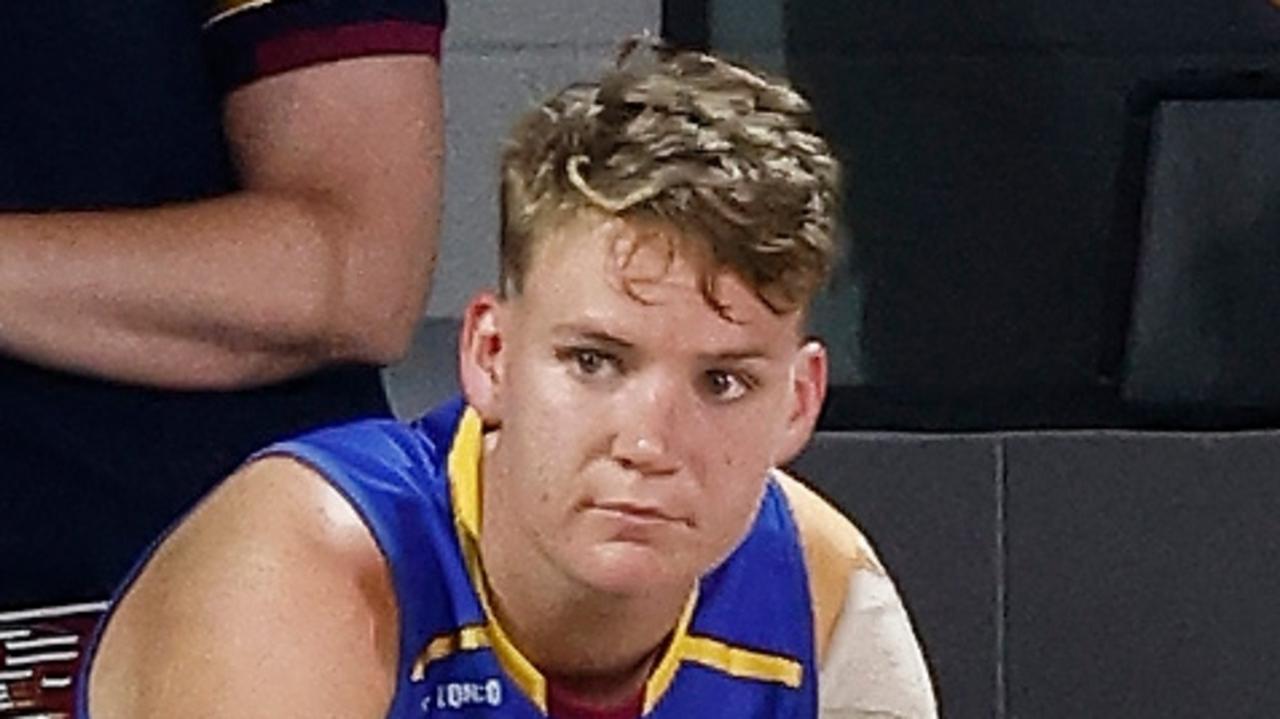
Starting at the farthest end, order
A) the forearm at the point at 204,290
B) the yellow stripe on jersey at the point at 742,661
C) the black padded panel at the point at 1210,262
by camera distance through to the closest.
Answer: the black padded panel at the point at 1210,262 < the yellow stripe on jersey at the point at 742,661 < the forearm at the point at 204,290

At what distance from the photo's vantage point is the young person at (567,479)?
96 cm

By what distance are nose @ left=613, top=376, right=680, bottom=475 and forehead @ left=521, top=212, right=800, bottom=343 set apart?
0.07ft

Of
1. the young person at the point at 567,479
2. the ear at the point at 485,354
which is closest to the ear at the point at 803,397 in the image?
the young person at the point at 567,479

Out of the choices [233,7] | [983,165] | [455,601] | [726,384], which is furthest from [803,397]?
[983,165]

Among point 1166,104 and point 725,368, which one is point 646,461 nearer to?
point 725,368

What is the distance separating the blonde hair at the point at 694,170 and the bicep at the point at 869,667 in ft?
0.80

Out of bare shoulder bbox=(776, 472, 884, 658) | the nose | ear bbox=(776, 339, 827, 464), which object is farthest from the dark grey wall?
the nose

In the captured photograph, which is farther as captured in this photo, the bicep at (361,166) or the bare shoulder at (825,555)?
the bare shoulder at (825,555)

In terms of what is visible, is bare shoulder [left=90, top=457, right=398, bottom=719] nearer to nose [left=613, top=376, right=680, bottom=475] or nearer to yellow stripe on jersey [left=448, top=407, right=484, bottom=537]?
yellow stripe on jersey [left=448, top=407, right=484, bottom=537]

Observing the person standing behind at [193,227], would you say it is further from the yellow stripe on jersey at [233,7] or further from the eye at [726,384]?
the eye at [726,384]

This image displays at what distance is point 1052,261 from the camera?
2465 millimetres

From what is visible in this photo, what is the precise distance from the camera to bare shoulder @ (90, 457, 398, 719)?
1.01 metres

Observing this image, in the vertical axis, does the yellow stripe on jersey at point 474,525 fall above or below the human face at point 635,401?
below

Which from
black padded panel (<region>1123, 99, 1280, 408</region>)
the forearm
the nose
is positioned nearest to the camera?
the nose
